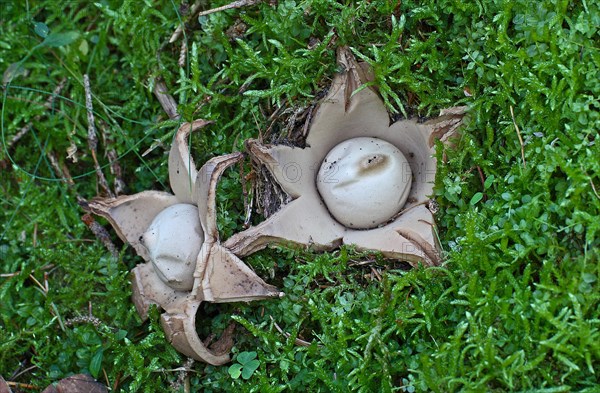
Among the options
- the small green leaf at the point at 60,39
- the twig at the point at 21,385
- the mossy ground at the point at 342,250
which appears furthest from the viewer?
the small green leaf at the point at 60,39

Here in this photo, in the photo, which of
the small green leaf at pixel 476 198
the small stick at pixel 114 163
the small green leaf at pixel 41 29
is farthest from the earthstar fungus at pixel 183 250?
the small green leaf at pixel 41 29

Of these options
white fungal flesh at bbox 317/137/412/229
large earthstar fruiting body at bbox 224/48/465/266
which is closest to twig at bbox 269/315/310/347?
large earthstar fruiting body at bbox 224/48/465/266

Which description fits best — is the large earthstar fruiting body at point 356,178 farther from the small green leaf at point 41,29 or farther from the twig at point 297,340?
the small green leaf at point 41,29

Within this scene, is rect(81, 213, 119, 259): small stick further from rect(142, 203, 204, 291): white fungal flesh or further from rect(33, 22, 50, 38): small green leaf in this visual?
rect(33, 22, 50, 38): small green leaf

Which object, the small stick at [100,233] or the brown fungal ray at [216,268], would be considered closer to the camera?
the brown fungal ray at [216,268]

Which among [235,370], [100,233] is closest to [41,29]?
[100,233]

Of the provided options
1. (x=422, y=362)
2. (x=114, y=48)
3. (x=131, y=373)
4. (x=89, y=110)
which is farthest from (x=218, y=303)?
(x=114, y=48)

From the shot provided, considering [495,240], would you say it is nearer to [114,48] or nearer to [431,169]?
[431,169]
